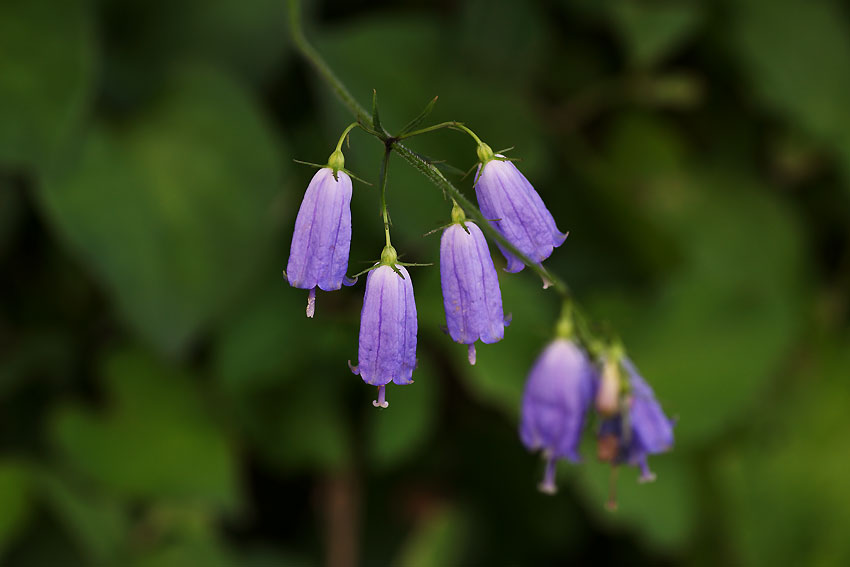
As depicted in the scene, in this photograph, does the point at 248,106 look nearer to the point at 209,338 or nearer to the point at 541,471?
the point at 209,338

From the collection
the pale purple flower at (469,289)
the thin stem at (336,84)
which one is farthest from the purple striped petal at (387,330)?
the thin stem at (336,84)

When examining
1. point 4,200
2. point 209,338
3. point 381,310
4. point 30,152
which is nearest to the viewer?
point 381,310

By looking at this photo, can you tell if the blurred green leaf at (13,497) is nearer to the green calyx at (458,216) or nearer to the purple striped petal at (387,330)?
the purple striped petal at (387,330)

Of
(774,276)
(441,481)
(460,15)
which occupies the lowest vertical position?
(441,481)

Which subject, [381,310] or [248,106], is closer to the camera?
[381,310]

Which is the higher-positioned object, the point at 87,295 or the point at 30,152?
the point at 30,152

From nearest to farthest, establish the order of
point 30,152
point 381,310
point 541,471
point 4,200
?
point 381,310 → point 30,152 → point 4,200 → point 541,471

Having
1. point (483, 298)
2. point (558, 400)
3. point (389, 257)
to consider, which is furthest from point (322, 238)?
point (558, 400)

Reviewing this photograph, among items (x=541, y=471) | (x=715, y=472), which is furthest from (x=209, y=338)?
(x=715, y=472)
